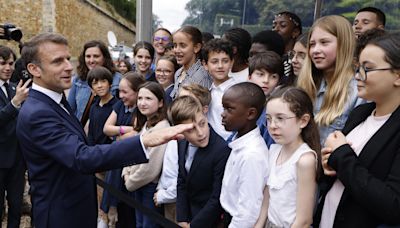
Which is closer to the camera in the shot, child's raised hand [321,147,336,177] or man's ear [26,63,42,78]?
child's raised hand [321,147,336,177]

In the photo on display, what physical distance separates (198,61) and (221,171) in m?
1.58

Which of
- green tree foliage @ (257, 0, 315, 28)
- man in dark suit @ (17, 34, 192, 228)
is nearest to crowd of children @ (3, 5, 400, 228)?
man in dark suit @ (17, 34, 192, 228)

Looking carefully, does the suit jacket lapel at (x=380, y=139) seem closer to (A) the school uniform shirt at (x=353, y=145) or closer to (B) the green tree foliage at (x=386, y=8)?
(A) the school uniform shirt at (x=353, y=145)

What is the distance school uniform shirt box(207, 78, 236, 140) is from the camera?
2.99 m

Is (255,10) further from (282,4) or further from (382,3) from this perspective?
Answer: (382,3)

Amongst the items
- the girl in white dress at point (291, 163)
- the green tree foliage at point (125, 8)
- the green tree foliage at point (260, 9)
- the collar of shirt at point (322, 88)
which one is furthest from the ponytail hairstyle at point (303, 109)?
the green tree foliage at point (125, 8)

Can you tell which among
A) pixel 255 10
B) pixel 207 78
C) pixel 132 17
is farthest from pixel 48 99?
pixel 132 17

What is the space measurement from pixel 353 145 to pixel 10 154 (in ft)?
11.6

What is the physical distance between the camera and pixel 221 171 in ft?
8.02

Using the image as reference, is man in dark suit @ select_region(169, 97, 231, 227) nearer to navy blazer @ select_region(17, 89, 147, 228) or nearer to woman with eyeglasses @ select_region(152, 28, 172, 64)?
navy blazer @ select_region(17, 89, 147, 228)

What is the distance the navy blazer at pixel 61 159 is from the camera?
1963 mm

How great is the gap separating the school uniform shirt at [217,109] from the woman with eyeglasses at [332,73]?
875 mm

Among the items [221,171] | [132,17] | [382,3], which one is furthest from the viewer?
[132,17]

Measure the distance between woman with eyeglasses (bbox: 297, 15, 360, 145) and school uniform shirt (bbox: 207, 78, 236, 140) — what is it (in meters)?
0.87
